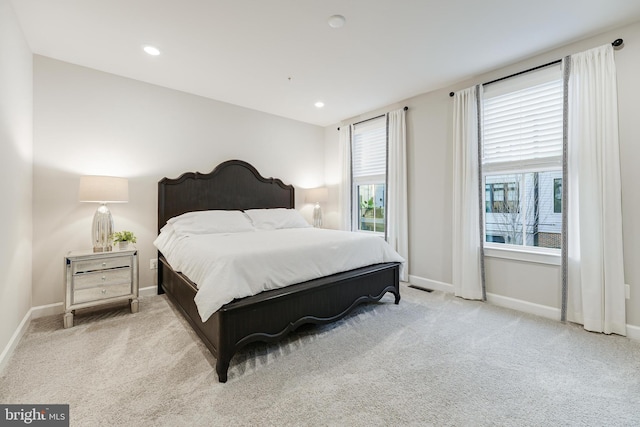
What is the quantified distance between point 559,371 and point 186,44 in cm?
398

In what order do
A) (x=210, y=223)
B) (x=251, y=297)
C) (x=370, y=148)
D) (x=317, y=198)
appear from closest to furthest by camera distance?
(x=251, y=297) < (x=210, y=223) < (x=370, y=148) < (x=317, y=198)

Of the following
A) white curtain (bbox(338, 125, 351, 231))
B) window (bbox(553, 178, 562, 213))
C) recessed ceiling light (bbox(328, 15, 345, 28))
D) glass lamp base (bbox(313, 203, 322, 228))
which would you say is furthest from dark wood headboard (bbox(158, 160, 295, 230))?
window (bbox(553, 178, 562, 213))

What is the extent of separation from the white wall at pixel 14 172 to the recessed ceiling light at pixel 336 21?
227 cm

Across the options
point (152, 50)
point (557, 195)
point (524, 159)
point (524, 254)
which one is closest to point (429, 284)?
point (524, 254)

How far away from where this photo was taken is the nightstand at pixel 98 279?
2.54m

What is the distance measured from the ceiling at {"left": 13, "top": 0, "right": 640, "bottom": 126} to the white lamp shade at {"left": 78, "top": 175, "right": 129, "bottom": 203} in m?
1.25

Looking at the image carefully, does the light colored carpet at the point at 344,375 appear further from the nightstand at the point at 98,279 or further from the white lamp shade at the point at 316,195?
the white lamp shade at the point at 316,195

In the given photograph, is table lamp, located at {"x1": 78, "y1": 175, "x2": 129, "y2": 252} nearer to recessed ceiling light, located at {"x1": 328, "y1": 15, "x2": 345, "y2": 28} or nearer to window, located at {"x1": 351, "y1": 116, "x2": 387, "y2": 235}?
recessed ceiling light, located at {"x1": 328, "y1": 15, "x2": 345, "y2": 28}

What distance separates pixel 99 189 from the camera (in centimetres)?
273

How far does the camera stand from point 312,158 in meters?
5.15

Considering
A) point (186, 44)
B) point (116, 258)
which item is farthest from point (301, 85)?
point (116, 258)

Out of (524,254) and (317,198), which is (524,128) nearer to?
(524,254)

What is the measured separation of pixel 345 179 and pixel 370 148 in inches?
26.4

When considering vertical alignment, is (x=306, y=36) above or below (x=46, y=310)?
above
